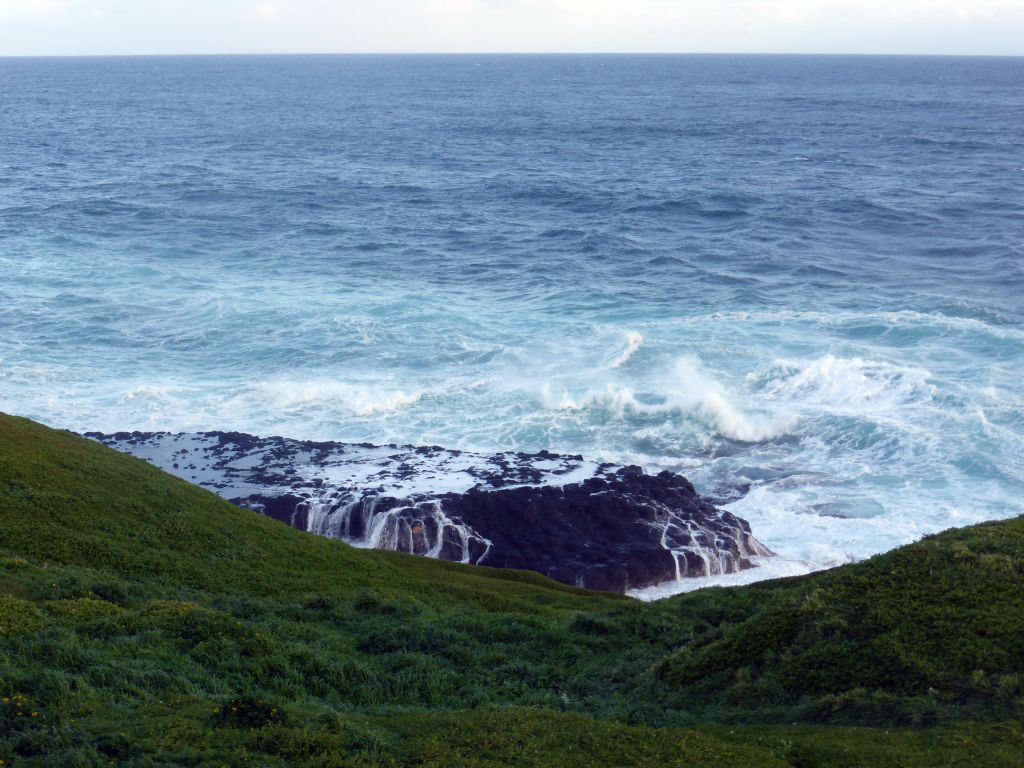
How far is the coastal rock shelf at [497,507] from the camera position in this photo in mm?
36125

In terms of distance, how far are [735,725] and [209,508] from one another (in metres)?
19.1

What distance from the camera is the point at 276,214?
311 ft

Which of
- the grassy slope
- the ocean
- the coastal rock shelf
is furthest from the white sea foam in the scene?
the grassy slope

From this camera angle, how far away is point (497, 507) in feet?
125

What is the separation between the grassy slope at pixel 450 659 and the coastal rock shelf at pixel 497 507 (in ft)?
25.0

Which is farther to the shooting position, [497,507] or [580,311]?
[580,311]

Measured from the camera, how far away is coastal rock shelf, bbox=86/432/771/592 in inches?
1422

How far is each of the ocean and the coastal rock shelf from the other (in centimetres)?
216

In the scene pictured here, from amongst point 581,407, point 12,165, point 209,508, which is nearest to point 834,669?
point 209,508

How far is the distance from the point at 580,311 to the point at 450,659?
4662 cm

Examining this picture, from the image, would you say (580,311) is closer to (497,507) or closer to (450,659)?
(497,507)

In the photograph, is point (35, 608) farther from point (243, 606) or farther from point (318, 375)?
point (318, 375)

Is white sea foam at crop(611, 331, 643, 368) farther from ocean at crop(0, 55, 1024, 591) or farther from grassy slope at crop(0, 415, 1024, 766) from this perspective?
grassy slope at crop(0, 415, 1024, 766)

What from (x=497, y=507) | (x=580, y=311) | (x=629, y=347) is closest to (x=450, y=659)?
(x=497, y=507)
